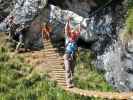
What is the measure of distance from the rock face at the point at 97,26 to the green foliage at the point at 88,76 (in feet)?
0.81

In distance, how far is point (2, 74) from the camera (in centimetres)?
1772

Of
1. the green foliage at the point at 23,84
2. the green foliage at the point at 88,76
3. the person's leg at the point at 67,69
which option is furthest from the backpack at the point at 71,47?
the green foliage at the point at 88,76

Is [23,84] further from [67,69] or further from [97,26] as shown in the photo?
[97,26]

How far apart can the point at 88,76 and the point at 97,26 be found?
212cm

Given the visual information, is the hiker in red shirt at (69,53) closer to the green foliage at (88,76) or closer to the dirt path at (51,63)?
the dirt path at (51,63)

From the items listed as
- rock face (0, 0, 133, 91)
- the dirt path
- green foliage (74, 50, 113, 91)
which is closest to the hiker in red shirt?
the dirt path

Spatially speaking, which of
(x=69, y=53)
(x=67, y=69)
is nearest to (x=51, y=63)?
(x=67, y=69)

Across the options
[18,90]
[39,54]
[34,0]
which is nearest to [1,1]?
[34,0]

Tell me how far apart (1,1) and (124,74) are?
848cm

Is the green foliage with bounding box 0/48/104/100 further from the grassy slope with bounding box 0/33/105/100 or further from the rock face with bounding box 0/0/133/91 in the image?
the rock face with bounding box 0/0/133/91

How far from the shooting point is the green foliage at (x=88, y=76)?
56.0 ft

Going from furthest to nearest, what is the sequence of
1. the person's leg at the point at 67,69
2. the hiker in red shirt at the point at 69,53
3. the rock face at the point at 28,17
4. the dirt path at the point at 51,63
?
the rock face at the point at 28,17, the dirt path at the point at 51,63, the person's leg at the point at 67,69, the hiker in red shirt at the point at 69,53

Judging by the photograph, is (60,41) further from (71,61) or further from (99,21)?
(71,61)

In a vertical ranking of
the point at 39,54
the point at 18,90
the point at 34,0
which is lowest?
the point at 18,90
